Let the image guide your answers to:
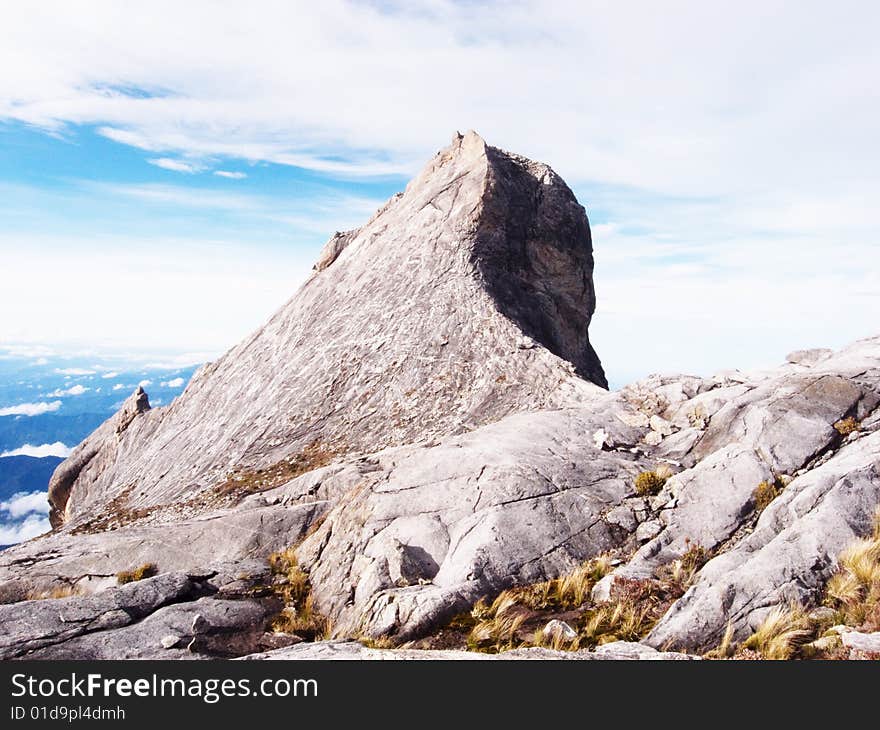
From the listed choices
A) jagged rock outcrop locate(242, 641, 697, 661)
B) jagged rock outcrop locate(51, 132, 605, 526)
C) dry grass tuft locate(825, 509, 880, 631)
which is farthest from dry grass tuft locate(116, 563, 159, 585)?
dry grass tuft locate(825, 509, 880, 631)

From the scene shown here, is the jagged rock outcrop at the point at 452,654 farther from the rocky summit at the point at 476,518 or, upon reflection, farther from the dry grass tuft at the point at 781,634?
the dry grass tuft at the point at 781,634

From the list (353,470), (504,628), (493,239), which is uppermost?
(493,239)

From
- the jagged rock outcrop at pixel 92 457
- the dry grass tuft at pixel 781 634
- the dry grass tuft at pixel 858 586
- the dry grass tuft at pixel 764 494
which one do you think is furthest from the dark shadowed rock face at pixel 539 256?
the jagged rock outcrop at pixel 92 457

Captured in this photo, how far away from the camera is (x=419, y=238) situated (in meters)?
41.0

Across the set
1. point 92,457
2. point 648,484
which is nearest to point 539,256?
point 648,484

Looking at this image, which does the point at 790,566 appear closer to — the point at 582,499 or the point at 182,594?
the point at 582,499

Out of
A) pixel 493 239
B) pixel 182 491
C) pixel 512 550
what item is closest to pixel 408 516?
pixel 512 550

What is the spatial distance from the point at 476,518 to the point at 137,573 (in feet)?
39.1

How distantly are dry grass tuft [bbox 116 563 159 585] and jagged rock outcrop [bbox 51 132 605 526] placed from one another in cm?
960

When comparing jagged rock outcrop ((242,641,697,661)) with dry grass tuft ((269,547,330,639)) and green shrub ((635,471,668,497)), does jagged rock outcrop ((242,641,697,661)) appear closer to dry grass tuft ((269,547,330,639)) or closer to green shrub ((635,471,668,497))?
dry grass tuft ((269,547,330,639))

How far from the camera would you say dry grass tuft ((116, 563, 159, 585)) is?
65.0 ft

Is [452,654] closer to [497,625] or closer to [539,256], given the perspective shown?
[497,625]

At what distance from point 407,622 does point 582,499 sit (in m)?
6.81
